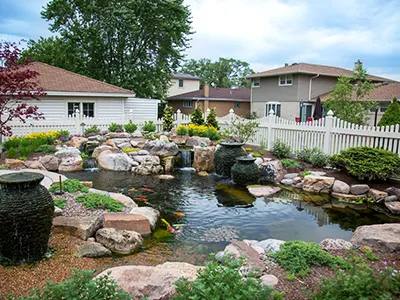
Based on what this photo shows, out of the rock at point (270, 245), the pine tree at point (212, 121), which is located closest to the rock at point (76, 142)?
the pine tree at point (212, 121)

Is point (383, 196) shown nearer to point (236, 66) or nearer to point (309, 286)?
point (309, 286)

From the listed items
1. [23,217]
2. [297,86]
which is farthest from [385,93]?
[23,217]

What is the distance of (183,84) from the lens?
1500 inches

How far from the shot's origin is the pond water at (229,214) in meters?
6.04

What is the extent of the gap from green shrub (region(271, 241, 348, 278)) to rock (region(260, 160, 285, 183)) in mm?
6093

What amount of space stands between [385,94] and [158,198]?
19611 mm

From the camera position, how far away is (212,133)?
1525 centimetres

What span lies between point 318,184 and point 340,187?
57 cm

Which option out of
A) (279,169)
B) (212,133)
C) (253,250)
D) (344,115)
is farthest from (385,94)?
(253,250)

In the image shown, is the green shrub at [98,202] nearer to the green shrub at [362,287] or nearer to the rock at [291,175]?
the green shrub at [362,287]

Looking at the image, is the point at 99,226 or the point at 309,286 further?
the point at 99,226

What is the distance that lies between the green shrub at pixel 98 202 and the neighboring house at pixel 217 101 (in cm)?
2600

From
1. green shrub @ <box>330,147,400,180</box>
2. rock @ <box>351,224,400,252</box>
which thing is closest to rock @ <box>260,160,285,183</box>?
green shrub @ <box>330,147,400,180</box>

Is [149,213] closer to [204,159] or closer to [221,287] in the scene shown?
[221,287]
